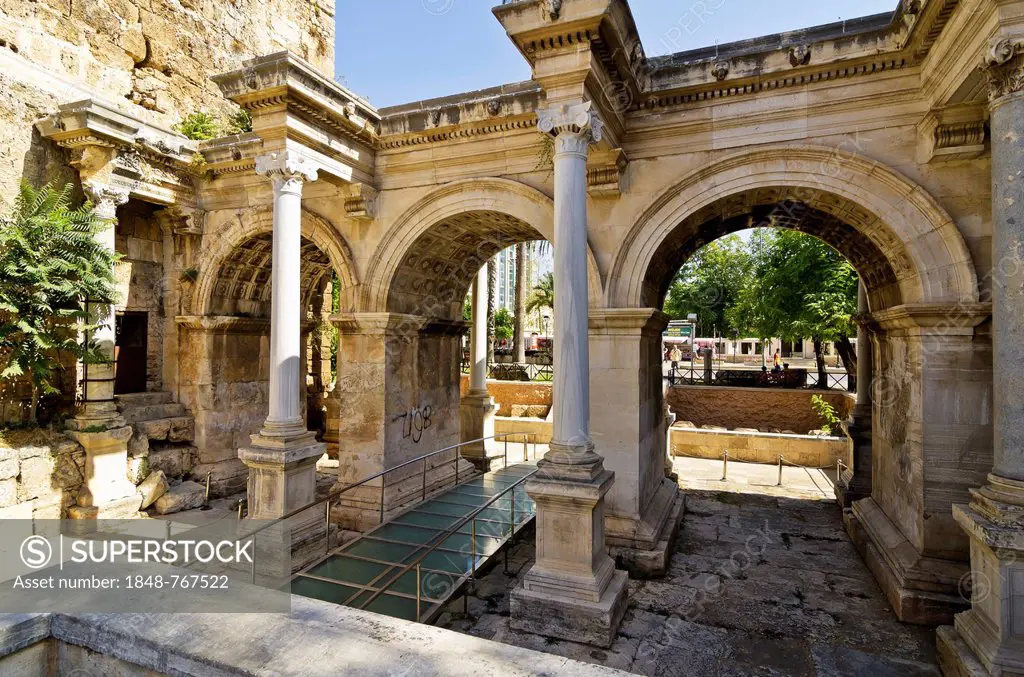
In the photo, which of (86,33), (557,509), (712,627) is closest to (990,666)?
(712,627)

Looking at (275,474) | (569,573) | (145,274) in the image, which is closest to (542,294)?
(145,274)

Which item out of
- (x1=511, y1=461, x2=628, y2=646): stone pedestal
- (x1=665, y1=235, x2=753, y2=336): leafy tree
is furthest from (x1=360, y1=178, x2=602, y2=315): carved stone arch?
(x1=665, y1=235, x2=753, y2=336): leafy tree

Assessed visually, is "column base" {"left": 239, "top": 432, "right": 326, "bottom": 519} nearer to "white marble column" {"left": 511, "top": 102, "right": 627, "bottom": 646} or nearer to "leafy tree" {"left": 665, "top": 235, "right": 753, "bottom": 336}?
"white marble column" {"left": 511, "top": 102, "right": 627, "bottom": 646}

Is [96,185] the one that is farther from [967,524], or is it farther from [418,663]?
[967,524]

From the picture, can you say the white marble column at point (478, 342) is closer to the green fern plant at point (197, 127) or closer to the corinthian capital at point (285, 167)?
the corinthian capital at point (285, 167)

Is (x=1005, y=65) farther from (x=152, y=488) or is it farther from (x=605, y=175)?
(x=152, y=488)

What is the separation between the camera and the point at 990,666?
4.09 meters

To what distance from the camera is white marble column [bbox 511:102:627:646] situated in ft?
17.0

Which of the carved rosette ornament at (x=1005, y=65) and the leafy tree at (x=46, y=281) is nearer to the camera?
the carved rosette ornament at (x=1005, y=65)

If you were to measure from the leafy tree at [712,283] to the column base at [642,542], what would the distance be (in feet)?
82.1

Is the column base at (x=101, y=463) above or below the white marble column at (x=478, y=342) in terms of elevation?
below

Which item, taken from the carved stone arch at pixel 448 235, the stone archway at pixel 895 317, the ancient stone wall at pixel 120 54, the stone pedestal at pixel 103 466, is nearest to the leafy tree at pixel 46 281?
the ancient stone wall at pixel 120 54

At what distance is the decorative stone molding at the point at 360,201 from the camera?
27.8 ft

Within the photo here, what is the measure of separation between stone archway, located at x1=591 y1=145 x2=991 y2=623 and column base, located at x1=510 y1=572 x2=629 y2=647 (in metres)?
1.94
